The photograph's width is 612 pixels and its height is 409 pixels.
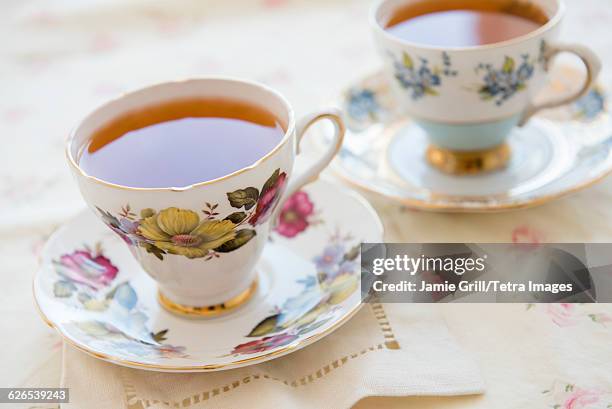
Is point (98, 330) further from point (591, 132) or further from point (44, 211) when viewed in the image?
point (591, 132)

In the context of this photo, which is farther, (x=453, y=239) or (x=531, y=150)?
(x=531, y=150)

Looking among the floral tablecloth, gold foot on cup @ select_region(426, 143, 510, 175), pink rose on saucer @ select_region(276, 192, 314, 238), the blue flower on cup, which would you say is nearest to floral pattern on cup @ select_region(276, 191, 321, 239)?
pink rose on saucer @ select_region(276, 192, 314, 238)

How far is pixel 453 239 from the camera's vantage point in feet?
2.90

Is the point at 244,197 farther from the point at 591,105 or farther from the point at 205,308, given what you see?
the point at 591,105

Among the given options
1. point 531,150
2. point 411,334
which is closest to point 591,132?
point 531,150

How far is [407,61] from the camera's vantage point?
92 cm

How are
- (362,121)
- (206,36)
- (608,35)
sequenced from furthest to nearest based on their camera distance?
(206,36) < (608,35) < (362,121)

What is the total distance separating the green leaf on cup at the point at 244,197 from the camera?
688 millimetres

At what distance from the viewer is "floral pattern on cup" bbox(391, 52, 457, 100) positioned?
90 cm

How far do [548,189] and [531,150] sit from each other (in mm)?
124

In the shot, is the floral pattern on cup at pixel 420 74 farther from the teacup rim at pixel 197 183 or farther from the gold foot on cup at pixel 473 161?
the teacup rim at pixel 197 183

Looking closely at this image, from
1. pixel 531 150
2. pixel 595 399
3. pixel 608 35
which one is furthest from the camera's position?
pixel 608 35

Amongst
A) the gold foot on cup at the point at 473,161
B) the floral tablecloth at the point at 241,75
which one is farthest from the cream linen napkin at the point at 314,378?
the gold foot on cup at the point at 473,161

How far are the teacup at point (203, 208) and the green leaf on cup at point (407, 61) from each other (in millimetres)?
170
